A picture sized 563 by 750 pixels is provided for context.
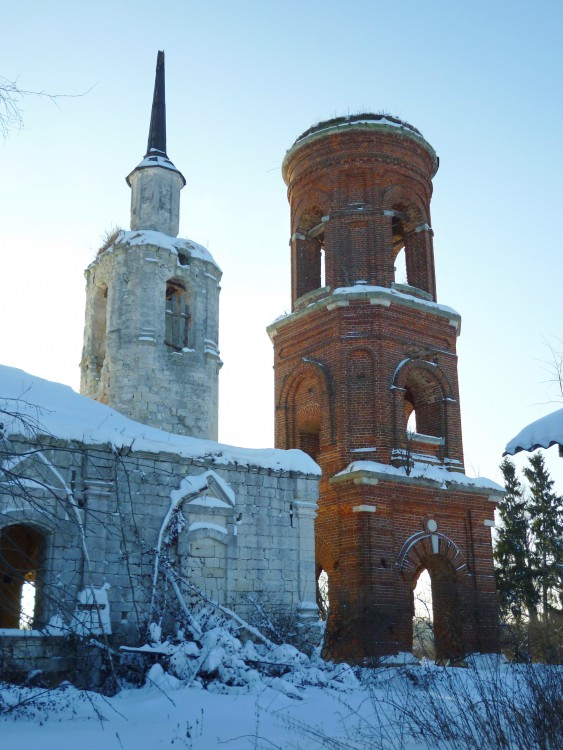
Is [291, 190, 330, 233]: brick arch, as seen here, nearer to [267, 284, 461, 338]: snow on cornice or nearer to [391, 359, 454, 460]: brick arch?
[267, 284, 461, 338]: snow on cornice

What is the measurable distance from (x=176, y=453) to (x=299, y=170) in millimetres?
11098

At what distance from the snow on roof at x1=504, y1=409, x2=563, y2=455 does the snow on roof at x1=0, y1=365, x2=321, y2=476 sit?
7176 mm

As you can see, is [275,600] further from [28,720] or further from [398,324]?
[398,324]

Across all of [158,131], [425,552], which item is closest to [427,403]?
[425,552]

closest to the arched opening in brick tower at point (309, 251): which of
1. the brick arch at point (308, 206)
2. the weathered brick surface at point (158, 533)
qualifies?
the brick arch at point (308, 206)

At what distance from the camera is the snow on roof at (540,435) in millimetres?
7039

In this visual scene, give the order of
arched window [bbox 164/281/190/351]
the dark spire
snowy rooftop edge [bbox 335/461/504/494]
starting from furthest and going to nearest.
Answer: the dark spire
arched window [bbox 164/281/190/351]
snowy rooftop edge [bbox 335/461/504/494]

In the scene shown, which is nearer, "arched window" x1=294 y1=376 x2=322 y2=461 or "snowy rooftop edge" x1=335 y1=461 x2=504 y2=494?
"snowy rooftop edge" x1=335 y1=461 x2=504 y2=494

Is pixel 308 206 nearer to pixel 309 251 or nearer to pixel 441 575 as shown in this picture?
→ pixel 309 251

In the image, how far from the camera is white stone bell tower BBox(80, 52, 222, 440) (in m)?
18.6

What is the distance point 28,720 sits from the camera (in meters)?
8.42

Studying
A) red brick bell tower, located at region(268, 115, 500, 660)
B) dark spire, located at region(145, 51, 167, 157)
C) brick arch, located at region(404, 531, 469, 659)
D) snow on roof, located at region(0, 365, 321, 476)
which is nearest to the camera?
snow on roof, located at region(0, 365, 321, 476)

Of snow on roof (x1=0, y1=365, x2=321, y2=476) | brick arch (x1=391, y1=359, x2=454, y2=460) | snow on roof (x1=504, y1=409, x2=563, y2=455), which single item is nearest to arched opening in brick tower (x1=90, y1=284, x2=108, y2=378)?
snow on roof (x1=0, y1=365, x2=321, y2=476)

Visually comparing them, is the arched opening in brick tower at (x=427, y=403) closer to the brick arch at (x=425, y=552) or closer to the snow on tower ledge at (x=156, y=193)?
the brick arch at (x=425, y=552)
